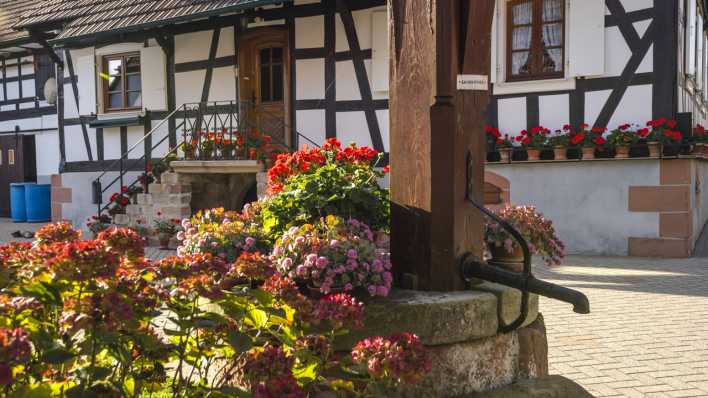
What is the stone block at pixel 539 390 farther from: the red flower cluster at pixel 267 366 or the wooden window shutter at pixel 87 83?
the wooden window shutter at pixel 87 83

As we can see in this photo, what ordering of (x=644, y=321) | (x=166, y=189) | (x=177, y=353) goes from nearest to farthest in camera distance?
(x=177, y=353)
(x=644, y=321)
(x=166, y=189)

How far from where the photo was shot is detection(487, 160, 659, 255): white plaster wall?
8430mm

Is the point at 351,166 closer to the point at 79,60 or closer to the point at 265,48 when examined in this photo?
the point at 265,48

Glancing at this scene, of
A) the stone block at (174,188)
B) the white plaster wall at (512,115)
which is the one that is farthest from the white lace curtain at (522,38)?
the stone block at (174,188)

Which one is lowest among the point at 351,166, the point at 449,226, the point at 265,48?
the point at 449,226

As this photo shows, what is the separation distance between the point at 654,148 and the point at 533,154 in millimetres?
1498

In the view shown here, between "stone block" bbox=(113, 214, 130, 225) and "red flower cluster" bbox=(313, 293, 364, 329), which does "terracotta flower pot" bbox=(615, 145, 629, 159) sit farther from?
"stone block" bbox=(113, 214, 130, 225)

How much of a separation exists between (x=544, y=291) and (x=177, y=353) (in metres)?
1.28

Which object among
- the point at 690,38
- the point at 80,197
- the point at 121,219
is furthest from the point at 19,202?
the point at 690,38

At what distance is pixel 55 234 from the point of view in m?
2.14

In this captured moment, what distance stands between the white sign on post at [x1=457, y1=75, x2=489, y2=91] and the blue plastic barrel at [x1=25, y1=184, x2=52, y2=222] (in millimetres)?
14722

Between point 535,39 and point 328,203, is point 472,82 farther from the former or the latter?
point 535,39

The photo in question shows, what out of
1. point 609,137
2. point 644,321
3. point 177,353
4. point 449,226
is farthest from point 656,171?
point 177,353

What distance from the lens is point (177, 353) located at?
215cm
